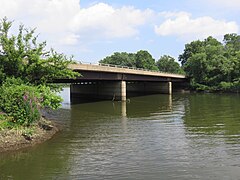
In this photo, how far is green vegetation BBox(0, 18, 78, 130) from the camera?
64.3 ft

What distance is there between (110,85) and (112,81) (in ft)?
2.88

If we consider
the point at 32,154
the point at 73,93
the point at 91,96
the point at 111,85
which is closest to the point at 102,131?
the point at 32,154

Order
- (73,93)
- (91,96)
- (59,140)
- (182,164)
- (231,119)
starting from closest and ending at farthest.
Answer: (182,164), (59,140), (231,119), (91,96), (73,93)

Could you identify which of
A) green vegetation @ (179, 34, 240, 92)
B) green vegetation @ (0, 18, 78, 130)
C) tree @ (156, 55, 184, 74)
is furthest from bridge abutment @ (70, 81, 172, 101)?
→ tree @ (156, 55, 184, 74)

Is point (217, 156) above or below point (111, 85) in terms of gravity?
below

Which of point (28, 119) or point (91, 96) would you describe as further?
point (91, 96)

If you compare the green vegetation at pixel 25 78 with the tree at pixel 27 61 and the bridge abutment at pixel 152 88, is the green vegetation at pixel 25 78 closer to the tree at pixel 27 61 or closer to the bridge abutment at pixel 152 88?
the tree at pixel 27 61

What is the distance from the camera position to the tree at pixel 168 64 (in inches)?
5677

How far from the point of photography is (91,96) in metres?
61.7

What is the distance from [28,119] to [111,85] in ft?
118

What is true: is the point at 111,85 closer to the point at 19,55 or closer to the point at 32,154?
the point at 19,55

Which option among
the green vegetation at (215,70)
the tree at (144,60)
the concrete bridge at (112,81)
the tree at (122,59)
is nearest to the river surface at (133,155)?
the concrete bridge at (112,81)

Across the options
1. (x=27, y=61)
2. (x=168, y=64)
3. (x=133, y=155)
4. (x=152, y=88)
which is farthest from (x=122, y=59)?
(x=133, y=155)

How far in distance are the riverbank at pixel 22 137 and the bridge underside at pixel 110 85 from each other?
22648mm
